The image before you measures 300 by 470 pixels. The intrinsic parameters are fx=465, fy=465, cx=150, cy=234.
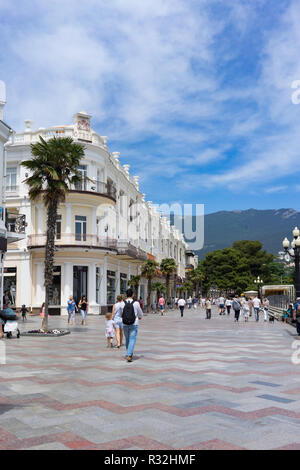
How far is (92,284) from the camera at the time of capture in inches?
1414

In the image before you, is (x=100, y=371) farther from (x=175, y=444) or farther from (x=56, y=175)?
(x=56, y=175)

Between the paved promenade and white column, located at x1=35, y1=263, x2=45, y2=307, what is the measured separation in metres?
23.4

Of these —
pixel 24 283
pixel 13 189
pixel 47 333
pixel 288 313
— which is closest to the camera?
pixel 47 333

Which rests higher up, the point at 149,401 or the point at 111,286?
the point at 111,286

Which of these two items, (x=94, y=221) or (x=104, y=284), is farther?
(x=104, y=284)

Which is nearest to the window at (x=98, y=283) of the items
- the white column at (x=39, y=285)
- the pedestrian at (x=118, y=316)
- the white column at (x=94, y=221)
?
the white column at (x=94, y=221)

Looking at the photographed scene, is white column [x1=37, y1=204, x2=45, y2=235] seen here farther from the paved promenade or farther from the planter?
the paved promenade

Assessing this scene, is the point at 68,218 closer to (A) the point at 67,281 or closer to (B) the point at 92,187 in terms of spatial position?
(B) the point at 92,187

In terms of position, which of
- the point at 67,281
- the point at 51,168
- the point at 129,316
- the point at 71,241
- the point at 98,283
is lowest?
the point at 129,316

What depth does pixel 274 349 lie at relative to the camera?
45.7 ft

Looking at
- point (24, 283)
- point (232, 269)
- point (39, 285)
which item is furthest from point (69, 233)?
point (232, 269)

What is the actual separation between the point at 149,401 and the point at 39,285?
30284 millimetres

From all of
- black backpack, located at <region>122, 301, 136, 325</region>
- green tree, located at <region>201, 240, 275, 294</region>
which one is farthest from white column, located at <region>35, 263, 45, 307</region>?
green tree, located at <region>201, 240, 275, 294</region>

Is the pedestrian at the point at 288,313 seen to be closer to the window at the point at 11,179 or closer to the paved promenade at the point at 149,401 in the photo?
the paved promenade at the point at 149,401
